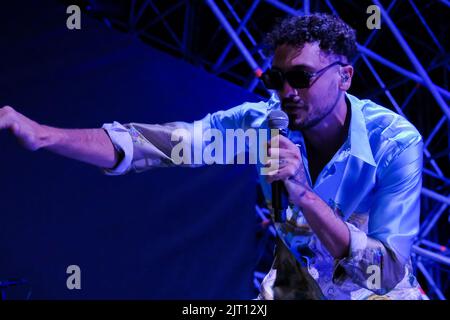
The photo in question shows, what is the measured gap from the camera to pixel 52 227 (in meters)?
3.26

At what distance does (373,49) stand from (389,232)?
536cm

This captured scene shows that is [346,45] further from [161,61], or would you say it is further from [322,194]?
[161,61]

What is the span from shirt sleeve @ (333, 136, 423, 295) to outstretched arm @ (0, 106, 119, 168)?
977 millimetres

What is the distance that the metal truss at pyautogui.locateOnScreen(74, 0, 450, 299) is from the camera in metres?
5.61

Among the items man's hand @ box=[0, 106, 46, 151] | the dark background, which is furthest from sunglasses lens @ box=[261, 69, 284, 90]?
the dark background

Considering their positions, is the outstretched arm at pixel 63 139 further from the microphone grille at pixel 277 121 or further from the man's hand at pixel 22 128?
the microphone grille at pixel 277 121

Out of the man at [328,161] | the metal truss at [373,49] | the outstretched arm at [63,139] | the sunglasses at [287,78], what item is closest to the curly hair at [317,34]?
the man at [328,161]

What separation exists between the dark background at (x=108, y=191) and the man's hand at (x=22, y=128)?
1.42 m

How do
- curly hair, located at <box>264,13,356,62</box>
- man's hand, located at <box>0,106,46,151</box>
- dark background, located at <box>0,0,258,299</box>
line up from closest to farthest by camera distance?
man's hand, located at <box>0,106,46,151</box> < curly hair, located at <box>264,13,356,62</box> < dark background, located at <box>0,0,258,299</box>

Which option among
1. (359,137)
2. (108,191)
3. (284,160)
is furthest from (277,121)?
A: (108,191)

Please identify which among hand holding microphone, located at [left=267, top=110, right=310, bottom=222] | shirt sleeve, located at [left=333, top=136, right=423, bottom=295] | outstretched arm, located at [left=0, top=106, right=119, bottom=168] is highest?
outstretched arm, located at [left=0, top=106, right=119, bottom=168]

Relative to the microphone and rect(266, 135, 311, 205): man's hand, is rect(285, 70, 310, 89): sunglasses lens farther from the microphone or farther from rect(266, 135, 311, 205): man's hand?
rect(266, 135, 311, 205): man's hand

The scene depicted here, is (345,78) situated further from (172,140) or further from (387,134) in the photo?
(172,140)

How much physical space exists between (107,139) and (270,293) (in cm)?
96
